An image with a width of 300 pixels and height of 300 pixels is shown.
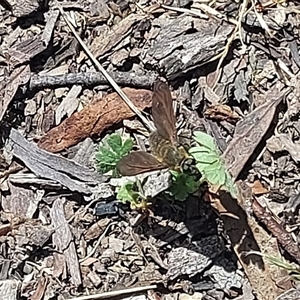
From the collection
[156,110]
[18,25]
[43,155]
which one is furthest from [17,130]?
[156,110]

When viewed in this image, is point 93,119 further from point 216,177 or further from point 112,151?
point 216,177

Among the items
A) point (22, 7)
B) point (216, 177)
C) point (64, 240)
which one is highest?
point (22, 7)

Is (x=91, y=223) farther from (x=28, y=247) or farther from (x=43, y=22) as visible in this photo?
(x=43, y=22)

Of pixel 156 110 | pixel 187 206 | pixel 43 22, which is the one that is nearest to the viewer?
pixel 156 110

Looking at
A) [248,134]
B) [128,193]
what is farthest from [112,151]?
[248,134]

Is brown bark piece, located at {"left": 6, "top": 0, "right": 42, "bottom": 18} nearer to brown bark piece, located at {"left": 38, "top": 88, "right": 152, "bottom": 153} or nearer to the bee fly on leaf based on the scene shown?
brown bark piece, located at {"left": 38, "top": 88, "right": 152, "bottom": 153}

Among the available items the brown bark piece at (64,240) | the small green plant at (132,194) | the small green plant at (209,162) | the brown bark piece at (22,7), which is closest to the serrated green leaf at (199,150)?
the small green plant at (209,162)
